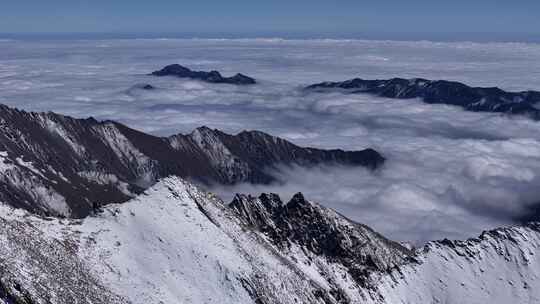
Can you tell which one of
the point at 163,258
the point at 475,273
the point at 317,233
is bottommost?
the point at 475,273

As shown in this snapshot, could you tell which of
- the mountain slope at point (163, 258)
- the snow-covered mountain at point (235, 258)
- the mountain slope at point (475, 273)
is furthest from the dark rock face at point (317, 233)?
the mountain slope at point (163, 258)

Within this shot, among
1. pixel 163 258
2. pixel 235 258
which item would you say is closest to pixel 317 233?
pixel 235 258

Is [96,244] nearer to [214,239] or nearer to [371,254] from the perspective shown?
[214,239]

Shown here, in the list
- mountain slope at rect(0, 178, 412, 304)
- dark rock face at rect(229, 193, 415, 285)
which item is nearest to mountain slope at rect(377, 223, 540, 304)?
dark rock face at rect(229, 193, 415, 285)

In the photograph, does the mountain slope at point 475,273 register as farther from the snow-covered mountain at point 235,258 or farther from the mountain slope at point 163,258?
the mountain slope at point 163,258

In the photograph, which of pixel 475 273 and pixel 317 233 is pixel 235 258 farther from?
pixel 475 273

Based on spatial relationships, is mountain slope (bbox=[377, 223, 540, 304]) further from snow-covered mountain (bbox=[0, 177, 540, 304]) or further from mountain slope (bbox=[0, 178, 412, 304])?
mountain slope (bbox=[0, 178, 412, 304])
